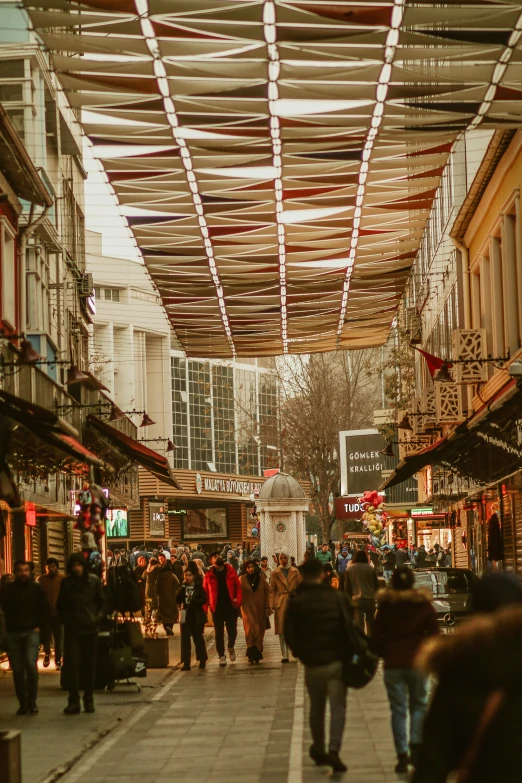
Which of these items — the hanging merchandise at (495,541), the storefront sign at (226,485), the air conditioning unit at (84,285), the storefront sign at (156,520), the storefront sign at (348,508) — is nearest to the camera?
the hanging merchandise at (495,541)

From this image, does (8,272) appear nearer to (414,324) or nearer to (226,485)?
(414,324)

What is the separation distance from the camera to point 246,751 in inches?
467

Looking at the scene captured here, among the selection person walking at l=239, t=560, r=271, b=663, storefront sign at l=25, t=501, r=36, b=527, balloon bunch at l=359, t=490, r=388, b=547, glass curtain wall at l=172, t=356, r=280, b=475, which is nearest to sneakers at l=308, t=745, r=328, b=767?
person walking at l=239, t=560, r=271, b=663

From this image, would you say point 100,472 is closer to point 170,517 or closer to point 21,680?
point 21,680

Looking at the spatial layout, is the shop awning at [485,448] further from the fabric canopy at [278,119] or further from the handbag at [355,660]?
the handbag at [355,660]

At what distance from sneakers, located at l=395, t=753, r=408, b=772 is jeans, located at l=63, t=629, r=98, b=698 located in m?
5.80

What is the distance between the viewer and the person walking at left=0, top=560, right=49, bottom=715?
15227mm

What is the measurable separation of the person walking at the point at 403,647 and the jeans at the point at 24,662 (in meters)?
5.89

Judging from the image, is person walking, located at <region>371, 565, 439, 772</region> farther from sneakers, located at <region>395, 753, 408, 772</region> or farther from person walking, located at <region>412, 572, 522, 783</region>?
person walking, located at <region>412, 572, 522, 783</region>

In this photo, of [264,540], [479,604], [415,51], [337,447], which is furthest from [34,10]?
[337,447]

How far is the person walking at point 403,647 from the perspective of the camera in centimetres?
1043

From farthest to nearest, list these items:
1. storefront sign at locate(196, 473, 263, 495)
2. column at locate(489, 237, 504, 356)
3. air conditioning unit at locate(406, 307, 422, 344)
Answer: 1. storefront sign at locate(196, 473, 263, 495)
2. air conditioning unit at locate(406, 307, 422, 344)
3. column at locate(489, 237, 504, 356)

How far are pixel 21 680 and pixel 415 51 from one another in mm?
9721

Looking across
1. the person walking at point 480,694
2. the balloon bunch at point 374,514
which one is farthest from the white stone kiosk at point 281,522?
the person walking at point 480,694
